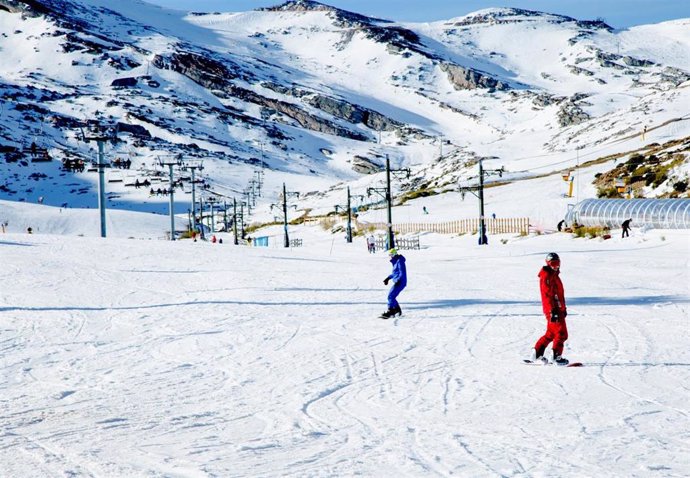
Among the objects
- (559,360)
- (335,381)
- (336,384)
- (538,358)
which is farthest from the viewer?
(538,358)

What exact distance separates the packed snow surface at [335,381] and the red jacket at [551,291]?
902 mm

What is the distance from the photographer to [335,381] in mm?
9844

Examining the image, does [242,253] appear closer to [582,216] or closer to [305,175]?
[582,216]

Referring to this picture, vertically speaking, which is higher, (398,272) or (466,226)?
(466,226)

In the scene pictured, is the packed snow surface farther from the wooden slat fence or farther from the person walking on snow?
the wooden slat fence

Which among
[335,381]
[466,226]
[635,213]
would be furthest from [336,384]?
[466,226]

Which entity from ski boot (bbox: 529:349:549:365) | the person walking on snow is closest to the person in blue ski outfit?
ski boot (bbox: 529:349:549:365)

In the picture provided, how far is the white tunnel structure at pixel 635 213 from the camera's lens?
4147 centimetres

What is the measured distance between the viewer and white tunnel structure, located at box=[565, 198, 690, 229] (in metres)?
41.5

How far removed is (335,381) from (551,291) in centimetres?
315

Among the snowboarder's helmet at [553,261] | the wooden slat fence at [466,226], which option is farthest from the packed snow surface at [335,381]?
the wooden slat fence at [466,226]

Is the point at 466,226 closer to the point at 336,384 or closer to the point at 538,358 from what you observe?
the point at 538,358

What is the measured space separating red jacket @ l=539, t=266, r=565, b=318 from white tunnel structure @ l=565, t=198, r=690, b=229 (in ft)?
112

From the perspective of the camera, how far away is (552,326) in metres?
10.3
